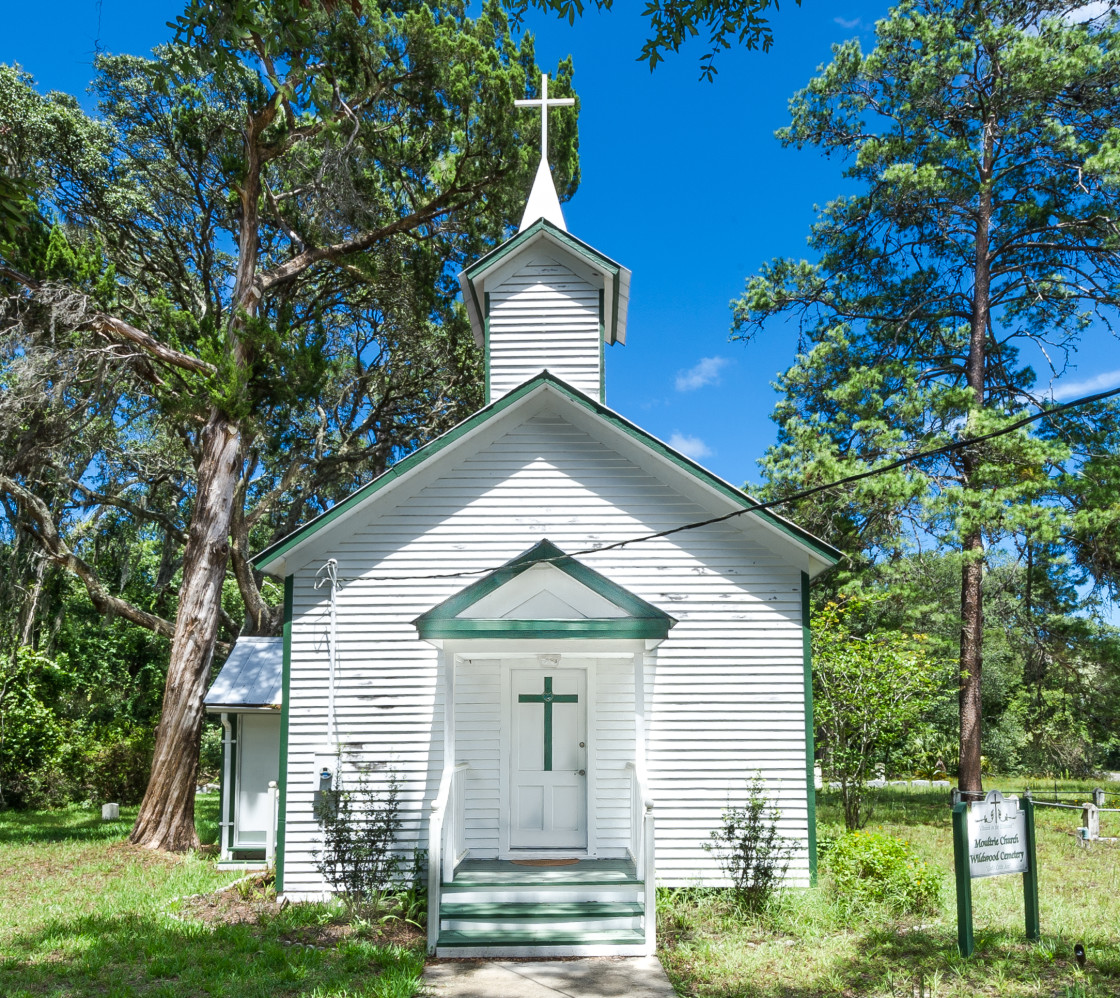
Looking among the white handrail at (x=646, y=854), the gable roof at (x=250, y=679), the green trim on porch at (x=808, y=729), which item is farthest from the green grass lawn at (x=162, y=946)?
the green trim on porch at (x=808, y=729)

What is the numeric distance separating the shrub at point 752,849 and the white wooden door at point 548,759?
61.6 inches

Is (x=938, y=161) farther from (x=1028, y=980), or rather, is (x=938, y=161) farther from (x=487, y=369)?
(x=1028, y=980)

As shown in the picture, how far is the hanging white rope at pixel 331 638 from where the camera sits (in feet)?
34.3

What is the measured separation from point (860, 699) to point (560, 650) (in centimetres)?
509

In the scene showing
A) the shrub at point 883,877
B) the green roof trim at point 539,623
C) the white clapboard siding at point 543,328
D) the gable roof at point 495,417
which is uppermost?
the white clapboard siding at point 543,328

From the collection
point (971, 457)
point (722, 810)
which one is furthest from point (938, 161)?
point (722, 810)

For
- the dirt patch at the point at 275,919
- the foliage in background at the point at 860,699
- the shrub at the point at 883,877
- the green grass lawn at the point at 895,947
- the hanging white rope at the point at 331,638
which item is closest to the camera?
the green grass lawn at the point at 895,947

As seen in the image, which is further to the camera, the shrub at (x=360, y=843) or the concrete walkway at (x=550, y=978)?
the shrub at (x=360, y=843)

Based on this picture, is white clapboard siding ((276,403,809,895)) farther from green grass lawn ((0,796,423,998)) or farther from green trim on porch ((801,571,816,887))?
green grass lawn ((0,796,423,998))

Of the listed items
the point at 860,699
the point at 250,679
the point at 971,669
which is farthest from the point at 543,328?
the point at 971,669

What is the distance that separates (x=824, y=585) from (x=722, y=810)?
33.9ft

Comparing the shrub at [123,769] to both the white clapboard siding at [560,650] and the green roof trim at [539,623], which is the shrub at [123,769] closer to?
the white clapboard siding at [560,650]

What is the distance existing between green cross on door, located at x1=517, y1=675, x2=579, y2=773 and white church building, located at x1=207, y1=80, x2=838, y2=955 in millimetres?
28

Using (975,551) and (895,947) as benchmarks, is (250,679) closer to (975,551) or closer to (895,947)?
(895,947)
